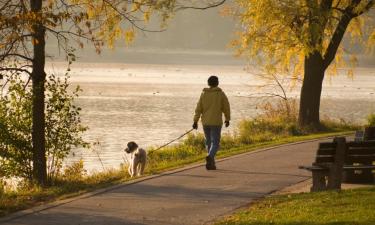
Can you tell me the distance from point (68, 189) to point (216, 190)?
2.69 m

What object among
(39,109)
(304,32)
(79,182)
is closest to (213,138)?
(79,182)

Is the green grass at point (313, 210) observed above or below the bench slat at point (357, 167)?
below

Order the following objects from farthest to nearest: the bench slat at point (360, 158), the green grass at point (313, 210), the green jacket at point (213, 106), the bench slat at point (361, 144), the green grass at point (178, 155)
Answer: the green jacket at point (213, 106) < the green grass at point (178, 155) < the bench slat at point (360, 158) < the bench slat at point (361, 144) < the green grass at point (313, 210)

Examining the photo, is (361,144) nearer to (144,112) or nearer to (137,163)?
(137,163)

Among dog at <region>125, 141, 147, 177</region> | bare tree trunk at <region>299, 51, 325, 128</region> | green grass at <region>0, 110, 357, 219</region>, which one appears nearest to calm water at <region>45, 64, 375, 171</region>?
green grass at <region>0, 110, 357, 219</region>

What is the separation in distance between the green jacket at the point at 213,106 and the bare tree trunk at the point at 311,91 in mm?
10979

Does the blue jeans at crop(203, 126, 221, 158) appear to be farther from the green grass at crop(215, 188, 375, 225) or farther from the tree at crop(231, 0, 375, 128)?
the tree at crop(231, 0, 375, 128)

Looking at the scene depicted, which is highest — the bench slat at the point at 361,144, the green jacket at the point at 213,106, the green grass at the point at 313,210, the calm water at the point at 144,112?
the green jacket at the point at 213,106

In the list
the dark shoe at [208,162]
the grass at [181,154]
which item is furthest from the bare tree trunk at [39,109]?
the dark shoe at [208,162]

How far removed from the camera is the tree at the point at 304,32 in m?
24.1

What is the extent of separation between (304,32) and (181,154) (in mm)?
5072

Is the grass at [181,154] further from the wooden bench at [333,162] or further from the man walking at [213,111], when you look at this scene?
the wooden bench at [333,162]

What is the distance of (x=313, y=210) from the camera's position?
11.4m

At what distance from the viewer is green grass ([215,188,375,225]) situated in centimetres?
1067
